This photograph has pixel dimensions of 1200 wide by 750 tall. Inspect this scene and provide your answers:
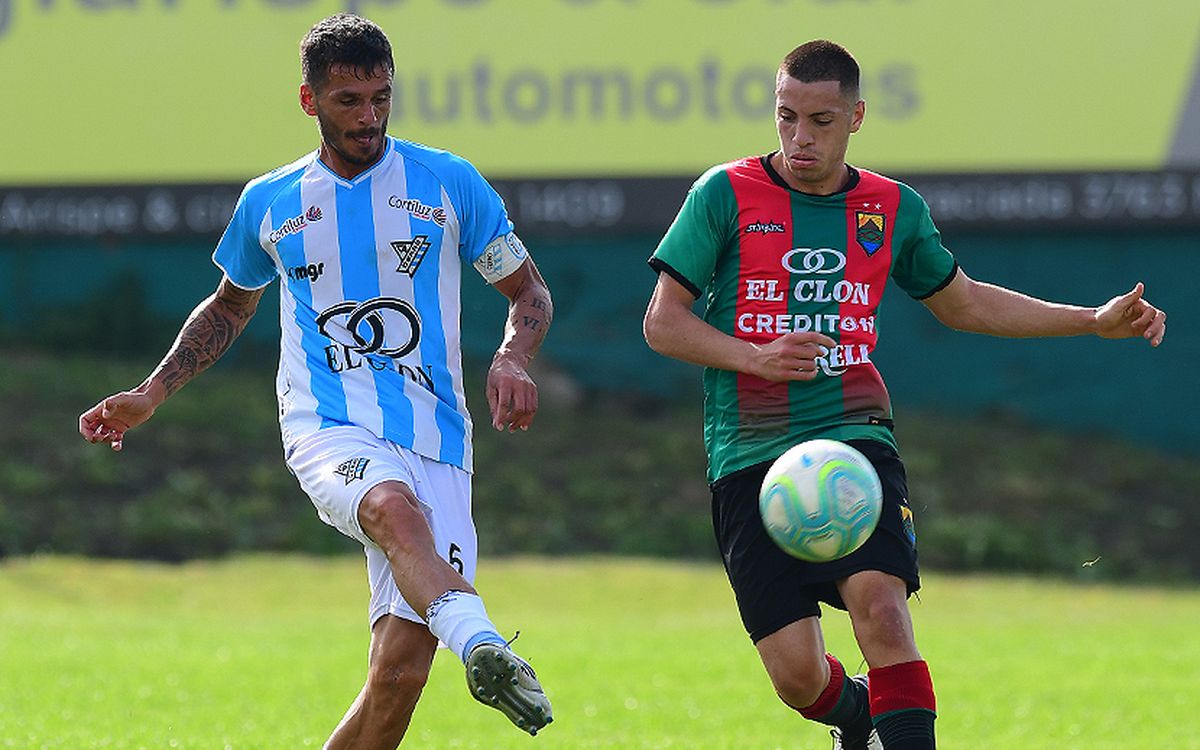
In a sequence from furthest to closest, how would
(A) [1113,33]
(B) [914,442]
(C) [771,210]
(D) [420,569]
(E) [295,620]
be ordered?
(B) [914,442]
(A) [1113,33]
(E) [295,620]
(C) [771,210]
(D) [420,569]

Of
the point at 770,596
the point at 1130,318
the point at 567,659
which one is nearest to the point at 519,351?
the point at 770,596

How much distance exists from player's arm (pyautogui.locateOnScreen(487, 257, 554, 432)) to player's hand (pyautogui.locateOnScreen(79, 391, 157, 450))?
1.17 metres

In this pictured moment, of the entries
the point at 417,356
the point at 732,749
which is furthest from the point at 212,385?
the point at 417,356

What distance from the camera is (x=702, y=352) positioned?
6398 millimetres

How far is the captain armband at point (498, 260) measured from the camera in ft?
21.4

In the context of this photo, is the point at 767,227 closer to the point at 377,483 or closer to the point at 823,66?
the point at 823,66

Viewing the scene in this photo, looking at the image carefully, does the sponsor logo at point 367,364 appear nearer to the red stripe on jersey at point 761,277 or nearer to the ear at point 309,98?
the ear at point 309,98

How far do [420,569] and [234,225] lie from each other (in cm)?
160

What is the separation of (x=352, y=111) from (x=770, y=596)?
83.5 inches

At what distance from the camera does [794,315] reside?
21.4ft

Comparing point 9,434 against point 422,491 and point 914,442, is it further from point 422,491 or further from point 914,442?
point 422,491

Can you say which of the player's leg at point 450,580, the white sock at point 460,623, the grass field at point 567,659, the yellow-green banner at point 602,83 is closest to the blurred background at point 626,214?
the yellow-green banner at point 602,83

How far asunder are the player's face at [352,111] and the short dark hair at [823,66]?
1329 mm

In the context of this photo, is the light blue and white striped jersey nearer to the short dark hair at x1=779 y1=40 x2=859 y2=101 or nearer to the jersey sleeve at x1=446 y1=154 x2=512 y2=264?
the jersey sleeve at x1=446 y1=154 x2=512 y2=264
